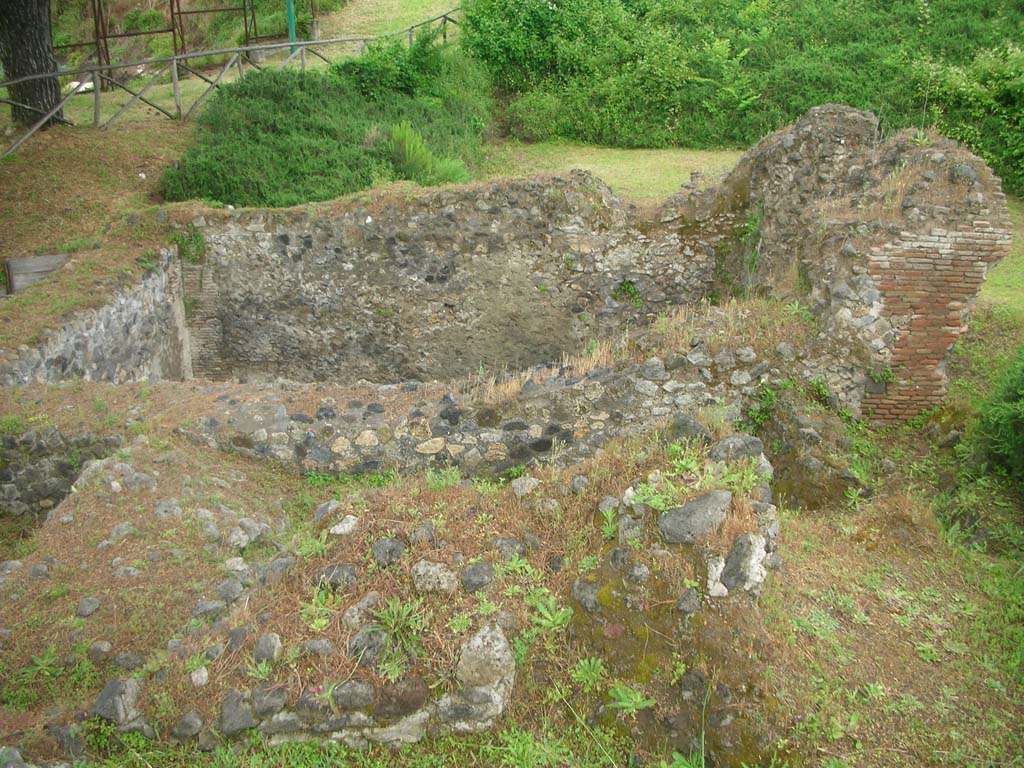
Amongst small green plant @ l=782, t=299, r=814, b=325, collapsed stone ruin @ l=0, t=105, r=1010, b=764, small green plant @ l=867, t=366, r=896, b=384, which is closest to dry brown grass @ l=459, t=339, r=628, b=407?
collapsed stone ruin @ l=0, t=105, r=1010, b=764

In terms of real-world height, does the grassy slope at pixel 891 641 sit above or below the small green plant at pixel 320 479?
above

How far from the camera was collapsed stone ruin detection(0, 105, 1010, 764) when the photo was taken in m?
3.65

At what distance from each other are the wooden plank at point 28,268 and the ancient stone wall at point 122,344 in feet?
4.29

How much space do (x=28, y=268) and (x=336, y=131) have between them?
19.6 feet

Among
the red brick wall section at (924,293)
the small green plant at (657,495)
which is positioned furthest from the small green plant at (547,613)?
the red brick wall section at (924,293)

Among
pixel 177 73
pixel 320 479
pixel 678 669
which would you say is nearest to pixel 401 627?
pixel 678 669

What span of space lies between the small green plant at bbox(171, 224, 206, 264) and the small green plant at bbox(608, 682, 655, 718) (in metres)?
9.64

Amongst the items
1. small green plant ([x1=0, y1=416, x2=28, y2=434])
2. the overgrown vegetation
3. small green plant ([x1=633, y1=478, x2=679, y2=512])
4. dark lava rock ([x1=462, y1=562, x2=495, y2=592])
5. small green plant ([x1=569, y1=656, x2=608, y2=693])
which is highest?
the overgrown vegetation

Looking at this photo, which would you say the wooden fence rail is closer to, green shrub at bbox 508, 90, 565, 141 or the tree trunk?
the tree trunk

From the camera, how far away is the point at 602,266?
10797mm

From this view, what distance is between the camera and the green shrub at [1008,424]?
18.5ft

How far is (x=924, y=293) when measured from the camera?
22.4 feet

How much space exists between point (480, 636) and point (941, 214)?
19.6 feet

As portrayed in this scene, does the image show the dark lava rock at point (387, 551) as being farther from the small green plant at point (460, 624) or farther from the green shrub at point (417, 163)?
the green shrub at point (417, 163)
